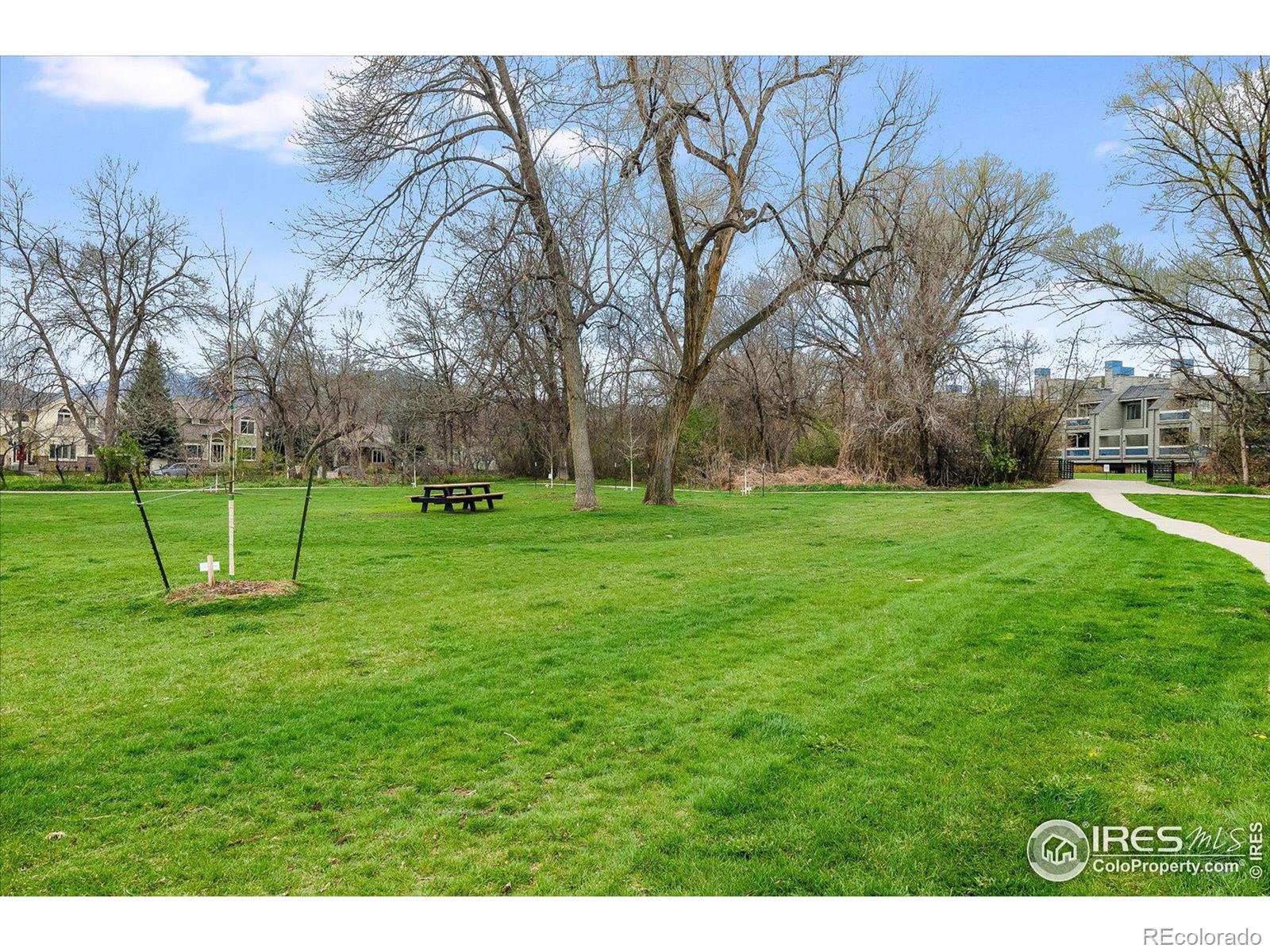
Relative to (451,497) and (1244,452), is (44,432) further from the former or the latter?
(1244,452)

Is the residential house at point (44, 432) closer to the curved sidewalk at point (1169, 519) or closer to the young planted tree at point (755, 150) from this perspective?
the young planted tree at point (755, 150)

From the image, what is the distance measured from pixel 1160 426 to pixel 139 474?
46.2 meters

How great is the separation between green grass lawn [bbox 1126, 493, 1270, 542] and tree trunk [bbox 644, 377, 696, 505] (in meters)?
9.10

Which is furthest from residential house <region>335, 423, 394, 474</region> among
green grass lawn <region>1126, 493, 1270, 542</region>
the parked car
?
green grass lawn <region>1126, 493, 1270, 542</region>

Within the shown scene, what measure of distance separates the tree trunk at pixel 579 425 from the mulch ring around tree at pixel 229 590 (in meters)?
7.82

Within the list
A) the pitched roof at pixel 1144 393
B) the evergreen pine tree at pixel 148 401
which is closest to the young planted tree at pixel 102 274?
the evergreen pine tree at pixel 148 401

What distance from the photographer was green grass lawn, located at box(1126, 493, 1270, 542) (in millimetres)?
10648

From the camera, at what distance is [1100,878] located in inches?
90.0

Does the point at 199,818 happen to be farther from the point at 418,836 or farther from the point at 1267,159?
the point at 1267,159

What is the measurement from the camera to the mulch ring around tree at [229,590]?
6.50 meters

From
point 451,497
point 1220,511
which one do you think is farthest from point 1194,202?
point 451,497

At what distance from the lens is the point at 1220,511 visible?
1357 centimetres

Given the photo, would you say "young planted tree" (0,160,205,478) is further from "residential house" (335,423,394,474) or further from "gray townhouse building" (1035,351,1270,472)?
"gray townhouse building" (1035,351,1270,472)
